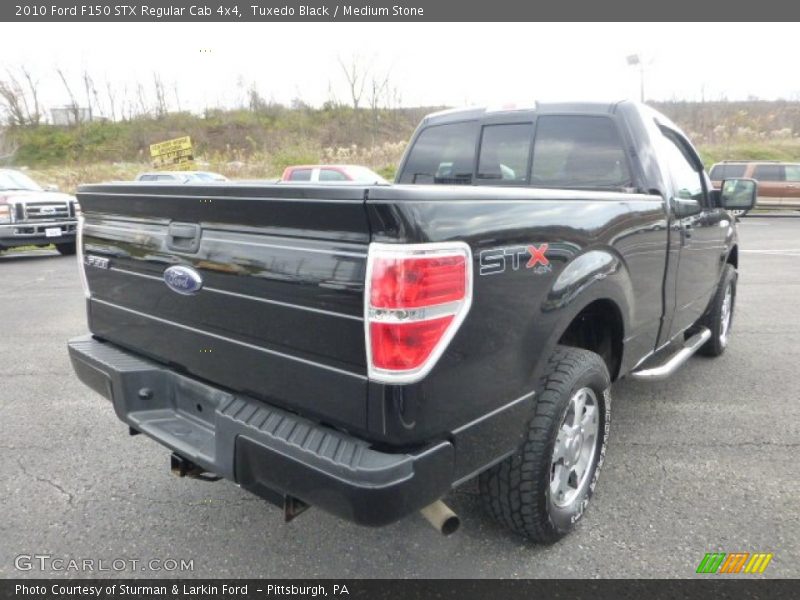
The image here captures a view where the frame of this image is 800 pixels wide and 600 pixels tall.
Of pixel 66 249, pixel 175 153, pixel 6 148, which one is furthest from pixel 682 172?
pixel 6 148

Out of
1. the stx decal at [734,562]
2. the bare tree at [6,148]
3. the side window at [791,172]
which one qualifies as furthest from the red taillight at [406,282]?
the bare tree at [6,148]

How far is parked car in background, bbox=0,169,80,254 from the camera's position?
1072cm

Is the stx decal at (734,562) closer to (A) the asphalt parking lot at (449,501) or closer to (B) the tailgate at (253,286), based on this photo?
(A) the asphalt parking lot at (449,501)

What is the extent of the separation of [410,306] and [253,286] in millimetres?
627

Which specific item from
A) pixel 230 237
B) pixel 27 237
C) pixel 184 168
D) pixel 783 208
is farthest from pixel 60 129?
pixel 230 237

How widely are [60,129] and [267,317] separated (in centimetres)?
5678

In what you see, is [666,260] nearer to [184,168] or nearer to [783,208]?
[783,208]

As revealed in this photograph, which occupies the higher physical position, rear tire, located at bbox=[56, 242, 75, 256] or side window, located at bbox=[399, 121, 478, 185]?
side window, located at bbox=[399, 121, 478, 185]

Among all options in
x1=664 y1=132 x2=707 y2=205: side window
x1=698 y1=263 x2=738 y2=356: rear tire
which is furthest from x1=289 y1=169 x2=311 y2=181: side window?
x1=664 y1=132 x2=707 y2=205: side window

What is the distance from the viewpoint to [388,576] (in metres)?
2.22

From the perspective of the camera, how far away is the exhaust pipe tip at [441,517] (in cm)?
188

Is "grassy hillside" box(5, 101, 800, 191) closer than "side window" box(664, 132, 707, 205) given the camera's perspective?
No

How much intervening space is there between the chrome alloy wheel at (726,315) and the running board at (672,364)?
55 cm

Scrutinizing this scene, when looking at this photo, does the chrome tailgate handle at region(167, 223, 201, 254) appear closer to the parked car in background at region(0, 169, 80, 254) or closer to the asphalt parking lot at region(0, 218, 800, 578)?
the asphalt parking lot at region(0, 218, 800, 578)
